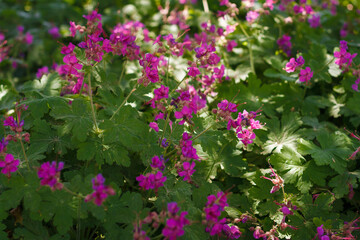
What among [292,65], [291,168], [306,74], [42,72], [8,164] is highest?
[8,164]

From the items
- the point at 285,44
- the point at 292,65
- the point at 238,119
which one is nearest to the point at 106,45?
the point at 238,119

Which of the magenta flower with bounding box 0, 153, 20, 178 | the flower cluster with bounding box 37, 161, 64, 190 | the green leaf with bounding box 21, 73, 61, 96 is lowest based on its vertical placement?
the green leaf with bounding box 21, 73, 61, 96

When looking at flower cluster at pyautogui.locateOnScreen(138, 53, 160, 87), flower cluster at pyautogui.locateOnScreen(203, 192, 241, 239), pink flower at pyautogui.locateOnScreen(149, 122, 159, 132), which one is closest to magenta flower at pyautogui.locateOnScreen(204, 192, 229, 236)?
flower cluster at pyautogui.locateOnScreen(203, 192, 241, 239)

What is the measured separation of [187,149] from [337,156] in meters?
1.22

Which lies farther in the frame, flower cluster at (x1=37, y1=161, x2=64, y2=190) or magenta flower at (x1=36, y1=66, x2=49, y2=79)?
magenta flower at (x1=36, y1=66, x2=49, y2=79)

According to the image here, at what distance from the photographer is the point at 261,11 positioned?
11.8 ft

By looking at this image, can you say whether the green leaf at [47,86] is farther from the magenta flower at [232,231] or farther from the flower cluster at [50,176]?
the magenta flower at [232,231]

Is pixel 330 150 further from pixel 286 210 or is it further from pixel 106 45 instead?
pixel 106 45

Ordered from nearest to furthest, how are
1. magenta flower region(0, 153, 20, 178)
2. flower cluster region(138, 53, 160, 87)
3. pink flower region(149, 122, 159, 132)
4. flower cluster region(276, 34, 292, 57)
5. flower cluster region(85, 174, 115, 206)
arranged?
flower cluster region(85, 174, 115, 206) < magenta flower region(0, 153, 20, 178) < flower cluster region(138, 53, 160, 87) < pink flower region(149, 122, 159, 132) < flower cluster region(276, 34, 292, 57)

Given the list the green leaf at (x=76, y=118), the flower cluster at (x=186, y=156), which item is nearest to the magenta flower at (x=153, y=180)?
the flower cluster at (x=186, y=156)

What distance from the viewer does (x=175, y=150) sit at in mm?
2521

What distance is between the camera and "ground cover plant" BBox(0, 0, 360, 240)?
77.1 inches

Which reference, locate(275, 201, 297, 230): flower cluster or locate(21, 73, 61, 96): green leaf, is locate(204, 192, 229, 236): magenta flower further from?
locate(21, 73, 61, 96): green leaf

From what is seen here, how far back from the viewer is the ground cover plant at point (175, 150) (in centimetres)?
196
